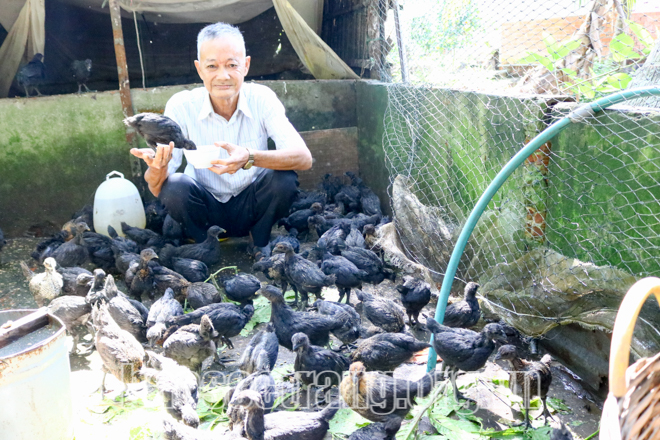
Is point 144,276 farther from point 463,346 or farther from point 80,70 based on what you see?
point 80,70

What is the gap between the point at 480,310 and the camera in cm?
417

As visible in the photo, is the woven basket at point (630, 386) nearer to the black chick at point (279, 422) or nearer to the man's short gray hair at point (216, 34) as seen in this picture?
the black chick at point (279, 422)

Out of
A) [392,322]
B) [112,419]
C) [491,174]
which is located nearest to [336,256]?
[392,322]

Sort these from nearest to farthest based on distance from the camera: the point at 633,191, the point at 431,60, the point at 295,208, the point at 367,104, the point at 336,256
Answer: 1. the point at 633,191
2. the point at 336,256
3. the point at 431,60
4. the point at 295,208
5. the point at 367,104

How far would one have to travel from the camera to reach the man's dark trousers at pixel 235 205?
5309 mm

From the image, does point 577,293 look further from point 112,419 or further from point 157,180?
point 157,180

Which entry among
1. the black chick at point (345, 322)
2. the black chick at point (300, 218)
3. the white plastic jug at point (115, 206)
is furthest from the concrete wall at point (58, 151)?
the black chick at point (345, 322)

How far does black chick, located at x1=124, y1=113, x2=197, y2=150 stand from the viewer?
4645 mm

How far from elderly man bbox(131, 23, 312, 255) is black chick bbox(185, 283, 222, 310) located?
1114 millimetres

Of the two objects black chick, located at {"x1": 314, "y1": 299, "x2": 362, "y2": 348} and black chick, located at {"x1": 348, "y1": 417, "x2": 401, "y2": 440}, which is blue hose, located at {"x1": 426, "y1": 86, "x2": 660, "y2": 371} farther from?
black chick, located at {"x1": 348, "y1": 417, "x2": 401, "y2": 440}

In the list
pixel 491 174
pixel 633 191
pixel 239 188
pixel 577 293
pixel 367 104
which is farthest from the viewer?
pixel 367 104

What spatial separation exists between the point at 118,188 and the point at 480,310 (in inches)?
175

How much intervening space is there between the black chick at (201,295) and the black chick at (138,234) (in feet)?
5.19

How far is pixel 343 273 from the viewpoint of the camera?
470cm
